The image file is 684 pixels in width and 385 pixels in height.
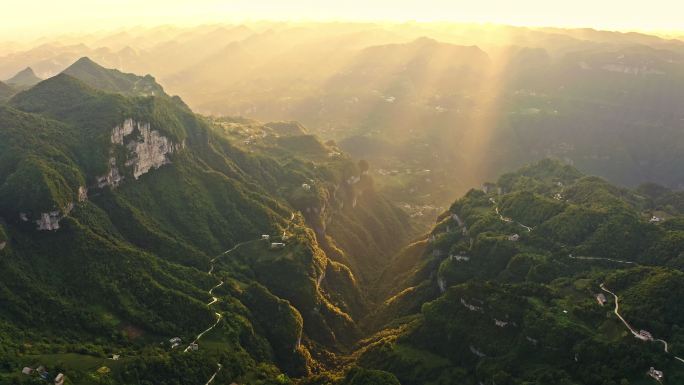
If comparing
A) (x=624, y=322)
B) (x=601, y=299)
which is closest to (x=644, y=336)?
(x=624, y=322)

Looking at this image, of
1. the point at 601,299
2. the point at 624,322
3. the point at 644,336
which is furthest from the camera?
the point at 601,299

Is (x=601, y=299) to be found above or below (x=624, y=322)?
below

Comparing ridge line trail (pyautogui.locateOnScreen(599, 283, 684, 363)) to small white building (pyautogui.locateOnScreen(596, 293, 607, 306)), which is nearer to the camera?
ridge line trail (pyautogui.locateOnScreen(599, 283, 684, 363))

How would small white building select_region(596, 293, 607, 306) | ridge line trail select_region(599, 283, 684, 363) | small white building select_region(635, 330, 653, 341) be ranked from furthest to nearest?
small white building select_region(596, 293, 607, 306) → small white building select_region(635, 330, 653, 341) → ridge line trail select_region(599, 283, 684, 363)

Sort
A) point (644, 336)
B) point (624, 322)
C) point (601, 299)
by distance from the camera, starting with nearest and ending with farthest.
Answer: point (644, 336) → point (624, 322) → point (601, 299)

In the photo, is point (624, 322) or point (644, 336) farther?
point (624, 322)

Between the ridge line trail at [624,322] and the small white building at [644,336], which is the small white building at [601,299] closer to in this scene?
the ridge line trail at [624,322]

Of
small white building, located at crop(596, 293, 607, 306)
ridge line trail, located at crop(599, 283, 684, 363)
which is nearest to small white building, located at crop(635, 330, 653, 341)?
ridge line trail, located at crop(599, 283, 684, 363)

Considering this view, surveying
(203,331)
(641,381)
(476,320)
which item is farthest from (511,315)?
(203,331)

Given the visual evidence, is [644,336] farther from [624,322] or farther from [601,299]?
[601,299]

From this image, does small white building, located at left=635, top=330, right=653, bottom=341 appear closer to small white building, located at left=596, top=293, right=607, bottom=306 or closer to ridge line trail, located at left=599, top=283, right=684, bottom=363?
ridge line trail, located at left=599, top=283, right=684, bottom=363

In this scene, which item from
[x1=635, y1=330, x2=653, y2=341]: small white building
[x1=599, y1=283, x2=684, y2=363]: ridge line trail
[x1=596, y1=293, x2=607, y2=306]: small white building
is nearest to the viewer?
[x1=599, y1=283, x2=684, y2=363]: ridge line trail
